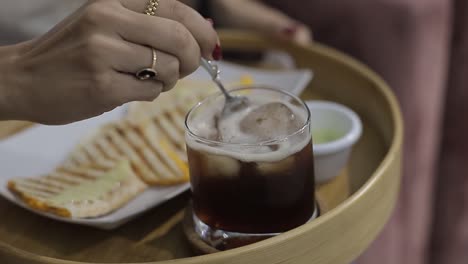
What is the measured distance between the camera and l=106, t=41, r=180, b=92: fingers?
0.51 metres

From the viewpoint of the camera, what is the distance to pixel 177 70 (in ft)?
1.79

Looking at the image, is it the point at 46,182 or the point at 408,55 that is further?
the point at 408,55

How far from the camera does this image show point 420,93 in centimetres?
107

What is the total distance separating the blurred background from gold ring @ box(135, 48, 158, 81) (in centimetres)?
49

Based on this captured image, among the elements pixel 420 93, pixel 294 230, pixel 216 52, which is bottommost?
pixel 420 93

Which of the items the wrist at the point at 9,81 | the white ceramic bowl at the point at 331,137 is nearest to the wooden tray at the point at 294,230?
the white ceramic bowl at the point at 331,137

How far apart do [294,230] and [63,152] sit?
1.22 feet

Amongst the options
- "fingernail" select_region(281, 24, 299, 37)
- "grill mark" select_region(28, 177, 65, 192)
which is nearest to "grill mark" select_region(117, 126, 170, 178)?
"grill mark" select_region(28, 177, 65, 192)

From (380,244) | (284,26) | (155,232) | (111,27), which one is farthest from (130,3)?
(380,244)

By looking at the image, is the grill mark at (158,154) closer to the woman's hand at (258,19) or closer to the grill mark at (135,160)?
the grill mark at (135,160)

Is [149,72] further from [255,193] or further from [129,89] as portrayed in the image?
[255,193]

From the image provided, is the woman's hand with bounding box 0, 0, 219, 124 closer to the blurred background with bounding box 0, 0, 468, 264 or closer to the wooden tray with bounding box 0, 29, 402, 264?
Result: the wooden tray with bounding box 0, 29, 402, 264

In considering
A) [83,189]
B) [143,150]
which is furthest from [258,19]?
[83,189]

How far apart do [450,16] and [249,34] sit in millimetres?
371
